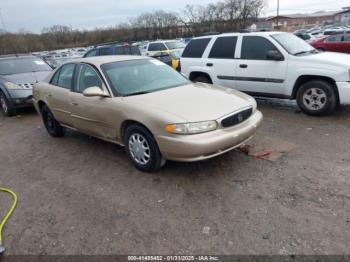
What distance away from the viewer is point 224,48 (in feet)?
23.1

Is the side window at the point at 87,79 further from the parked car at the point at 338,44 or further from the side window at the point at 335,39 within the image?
the side window at the point at 335,39

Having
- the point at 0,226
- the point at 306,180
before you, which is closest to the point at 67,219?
the point at 0,226

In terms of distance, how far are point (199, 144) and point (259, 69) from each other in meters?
3.71

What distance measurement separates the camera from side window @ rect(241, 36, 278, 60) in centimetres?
630

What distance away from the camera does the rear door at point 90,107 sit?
4293mm

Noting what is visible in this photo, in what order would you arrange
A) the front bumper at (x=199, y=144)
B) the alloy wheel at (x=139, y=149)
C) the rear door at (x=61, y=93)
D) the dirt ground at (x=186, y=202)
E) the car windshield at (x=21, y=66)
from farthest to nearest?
the car windshield at (x=21, y=66) < the rear door at (x=61, y=93) < the alloy wheel at (x=139, y=149) < the front bumper at (x=199, y=144) < the dirt ground at (x=186, y=202)

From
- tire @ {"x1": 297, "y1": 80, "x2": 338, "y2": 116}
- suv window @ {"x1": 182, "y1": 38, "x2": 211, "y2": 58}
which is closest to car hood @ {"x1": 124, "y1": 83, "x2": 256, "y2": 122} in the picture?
tire @ {"x1": 297, "y1": 80, "x2": 338, "y2": 116}

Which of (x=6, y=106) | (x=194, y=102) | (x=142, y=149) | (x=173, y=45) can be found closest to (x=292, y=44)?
(x=194, y=102)


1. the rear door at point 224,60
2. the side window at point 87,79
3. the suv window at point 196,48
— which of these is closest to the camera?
the side window at point 87,79

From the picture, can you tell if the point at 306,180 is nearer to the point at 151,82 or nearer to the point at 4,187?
the point at 151,82

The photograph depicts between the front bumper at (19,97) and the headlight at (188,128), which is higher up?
the headlight at (188,128)

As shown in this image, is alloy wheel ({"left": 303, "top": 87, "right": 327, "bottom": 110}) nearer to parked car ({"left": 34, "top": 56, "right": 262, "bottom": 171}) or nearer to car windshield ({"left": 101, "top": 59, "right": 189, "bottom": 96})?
parked car ({"left": 34, "top": 56, "right": 262, "bottom": 171})

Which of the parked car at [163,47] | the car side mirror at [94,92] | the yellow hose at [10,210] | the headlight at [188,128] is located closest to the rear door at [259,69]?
the headlight at [188,128]

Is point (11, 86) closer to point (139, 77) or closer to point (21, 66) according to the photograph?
point (21, 66)
